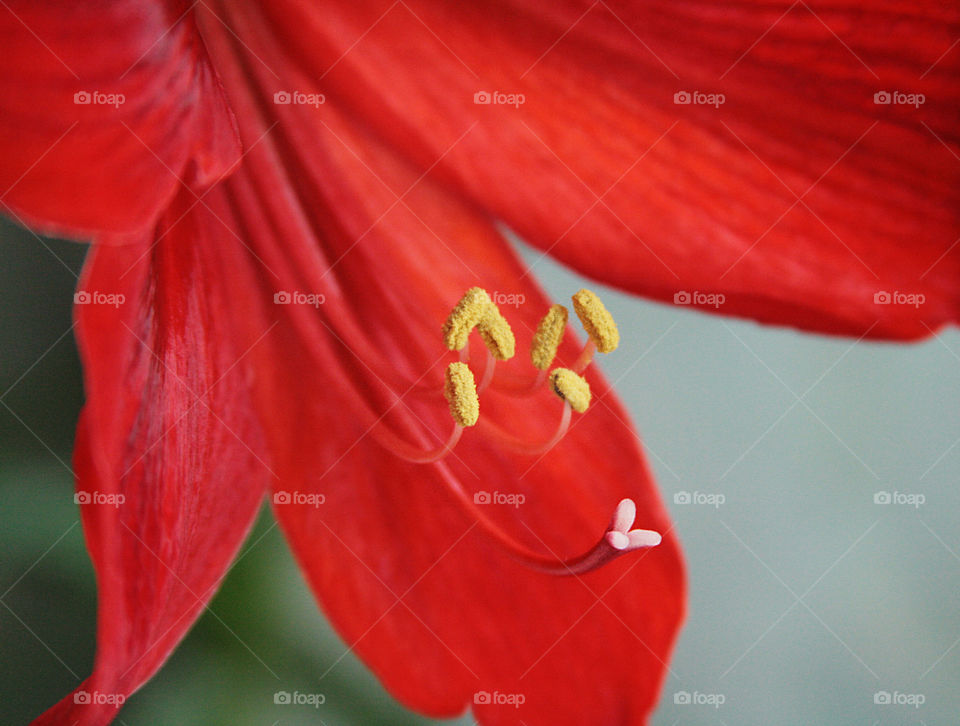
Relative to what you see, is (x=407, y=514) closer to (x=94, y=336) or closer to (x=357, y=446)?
(x=357, y=446)

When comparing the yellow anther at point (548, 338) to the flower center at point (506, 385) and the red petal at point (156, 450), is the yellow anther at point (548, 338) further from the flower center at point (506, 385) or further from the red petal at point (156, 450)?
the red petal at point (156, 450)

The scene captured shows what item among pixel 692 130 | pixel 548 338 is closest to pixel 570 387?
pixel 548 338

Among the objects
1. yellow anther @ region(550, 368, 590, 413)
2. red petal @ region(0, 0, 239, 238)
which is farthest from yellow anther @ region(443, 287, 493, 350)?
red petal @ region(0, 0, 239, 238)

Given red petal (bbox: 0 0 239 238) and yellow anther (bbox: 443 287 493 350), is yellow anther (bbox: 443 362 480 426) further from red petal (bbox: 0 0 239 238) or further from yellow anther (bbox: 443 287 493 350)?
red petal (bbox: 0 0 239 238)

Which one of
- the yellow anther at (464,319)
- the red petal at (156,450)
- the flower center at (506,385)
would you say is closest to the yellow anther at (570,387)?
the flower center at (506,385)

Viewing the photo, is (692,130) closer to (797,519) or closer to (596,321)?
(596,321)

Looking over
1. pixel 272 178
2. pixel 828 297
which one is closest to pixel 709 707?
pixel 828 297
